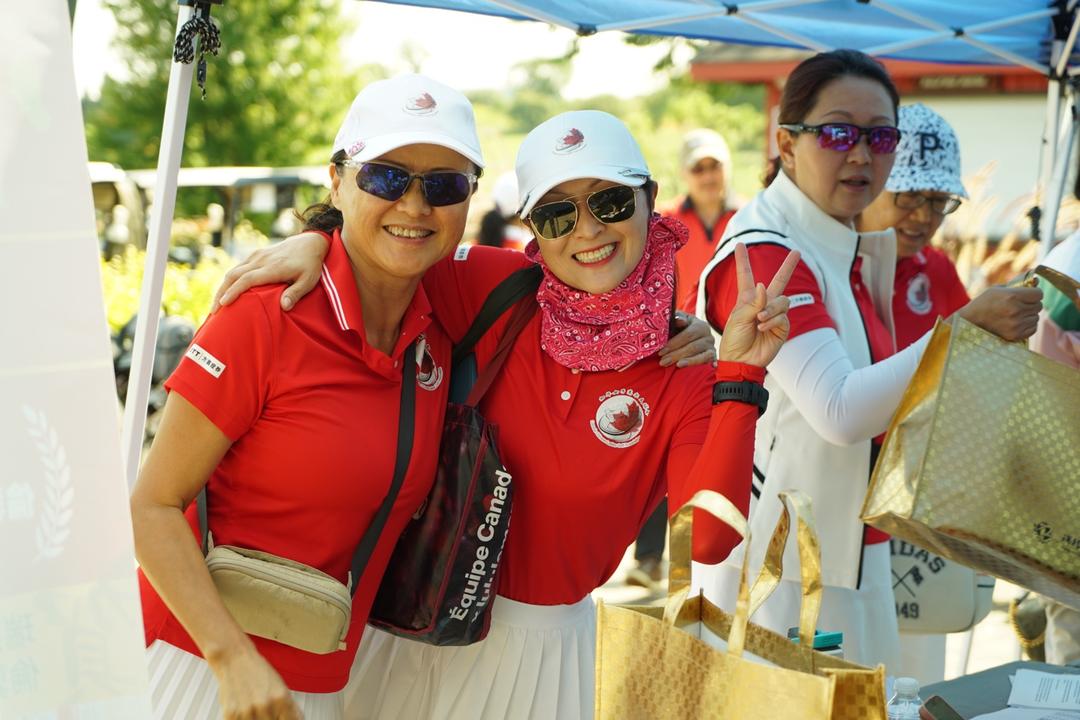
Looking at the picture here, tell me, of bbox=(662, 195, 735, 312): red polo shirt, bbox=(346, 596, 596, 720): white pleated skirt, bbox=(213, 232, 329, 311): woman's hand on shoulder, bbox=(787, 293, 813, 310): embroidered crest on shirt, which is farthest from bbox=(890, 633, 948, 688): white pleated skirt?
bbox=(662, 195, 735, 312): red polo shirt

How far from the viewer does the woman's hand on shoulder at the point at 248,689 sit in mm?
1918

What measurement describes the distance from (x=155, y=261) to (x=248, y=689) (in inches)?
48.2

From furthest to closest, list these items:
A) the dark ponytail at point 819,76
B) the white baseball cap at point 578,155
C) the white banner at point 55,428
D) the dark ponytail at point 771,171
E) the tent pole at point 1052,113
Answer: the tent pole at point 1052,113
the dark ponytail at point 771,171
the dark ponytail at point 819,76
the white baseball cap at point 578,155
the white banner at point 55,428

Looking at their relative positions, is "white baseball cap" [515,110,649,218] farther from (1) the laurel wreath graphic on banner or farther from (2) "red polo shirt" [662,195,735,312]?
(2) "red polo shirt" [662,195,735,312]

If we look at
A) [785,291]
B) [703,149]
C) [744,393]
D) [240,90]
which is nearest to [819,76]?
[785,291]

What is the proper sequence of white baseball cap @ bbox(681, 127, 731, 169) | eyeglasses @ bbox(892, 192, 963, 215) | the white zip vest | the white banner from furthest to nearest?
1. white baseball cap @ bbox(681, 127, 731, 169)
2. eyeglasses @ bbox(892, 192, 963, 215)
3. the white zip vest
4. the white banner

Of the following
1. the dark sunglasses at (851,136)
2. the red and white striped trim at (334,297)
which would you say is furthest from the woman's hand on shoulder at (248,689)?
the dark sunglasses at (851,136)

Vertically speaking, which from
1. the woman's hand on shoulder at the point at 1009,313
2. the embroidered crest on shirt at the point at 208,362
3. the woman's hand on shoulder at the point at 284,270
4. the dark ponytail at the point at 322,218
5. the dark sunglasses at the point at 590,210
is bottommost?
the embroidered crest on shirt at the point at 208,362

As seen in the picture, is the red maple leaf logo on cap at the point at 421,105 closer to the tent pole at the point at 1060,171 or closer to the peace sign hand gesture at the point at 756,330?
the peace sign hand gesture at the point at 756,330

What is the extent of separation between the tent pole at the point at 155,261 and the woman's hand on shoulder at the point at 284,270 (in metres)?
0.57

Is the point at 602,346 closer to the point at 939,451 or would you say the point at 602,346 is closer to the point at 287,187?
the point at 939,451

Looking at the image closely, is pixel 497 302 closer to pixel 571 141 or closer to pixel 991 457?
pixel 571 141

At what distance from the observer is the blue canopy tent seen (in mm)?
3557

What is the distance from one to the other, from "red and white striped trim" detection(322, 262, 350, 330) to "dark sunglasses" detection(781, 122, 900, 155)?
56.1 inches
